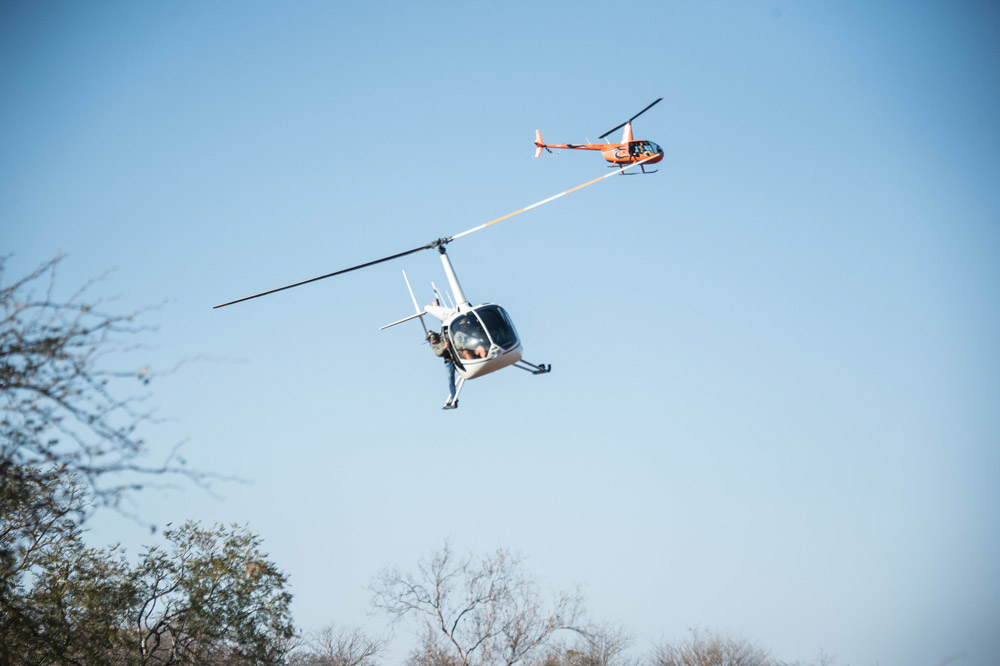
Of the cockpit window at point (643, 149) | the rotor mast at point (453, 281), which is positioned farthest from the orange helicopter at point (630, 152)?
the rotor mast at point (453, 281)

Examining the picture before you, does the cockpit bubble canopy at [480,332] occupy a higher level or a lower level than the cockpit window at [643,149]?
lower

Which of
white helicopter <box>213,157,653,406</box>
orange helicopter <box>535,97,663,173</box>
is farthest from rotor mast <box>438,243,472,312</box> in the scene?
orange helicopter <box>535,97,663,173</box>

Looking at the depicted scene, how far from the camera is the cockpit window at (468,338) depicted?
60.2ft

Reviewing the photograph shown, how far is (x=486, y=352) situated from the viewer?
18328mm

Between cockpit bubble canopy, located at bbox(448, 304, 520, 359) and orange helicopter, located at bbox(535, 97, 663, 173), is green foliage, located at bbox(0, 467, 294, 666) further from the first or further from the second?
orange helicopter, located at bbox(535, 97, 663, 173)

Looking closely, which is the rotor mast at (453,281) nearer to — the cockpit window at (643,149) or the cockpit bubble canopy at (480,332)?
the cockpit bubble canopy at (480,332)

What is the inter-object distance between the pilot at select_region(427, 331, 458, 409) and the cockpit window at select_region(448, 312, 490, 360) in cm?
45

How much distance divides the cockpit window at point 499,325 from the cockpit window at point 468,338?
0.53 ft

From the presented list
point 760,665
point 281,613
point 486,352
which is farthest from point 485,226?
point 760,665

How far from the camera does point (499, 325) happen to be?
61.1ft

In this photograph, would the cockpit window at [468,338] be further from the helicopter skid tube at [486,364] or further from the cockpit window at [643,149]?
the cockpit window at [643,149]

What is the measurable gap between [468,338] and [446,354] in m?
1.06

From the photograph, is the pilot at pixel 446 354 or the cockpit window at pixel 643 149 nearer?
the pilot at pixel 446 354

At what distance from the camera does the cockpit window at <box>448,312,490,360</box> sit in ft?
60.2
